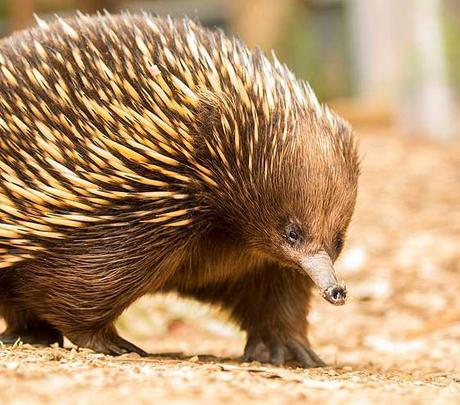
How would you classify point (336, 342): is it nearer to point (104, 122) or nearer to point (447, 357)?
point (447, 357)

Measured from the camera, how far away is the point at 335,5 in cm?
2209

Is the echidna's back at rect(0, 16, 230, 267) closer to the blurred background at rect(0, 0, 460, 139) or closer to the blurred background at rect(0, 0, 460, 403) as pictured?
the blurred background at rect(0, 0, 460, 403)

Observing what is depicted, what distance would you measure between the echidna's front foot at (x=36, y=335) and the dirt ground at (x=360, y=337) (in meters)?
0.63

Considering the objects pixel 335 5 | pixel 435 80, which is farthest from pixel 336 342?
pixel 335 5

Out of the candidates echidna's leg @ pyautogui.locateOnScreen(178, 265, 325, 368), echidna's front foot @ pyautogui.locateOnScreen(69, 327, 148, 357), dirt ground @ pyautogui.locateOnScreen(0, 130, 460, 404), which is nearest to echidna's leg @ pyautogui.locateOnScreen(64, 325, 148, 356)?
echidna's front foot @ pyautogui.locateOnScreen(69, 327, 148, 357)

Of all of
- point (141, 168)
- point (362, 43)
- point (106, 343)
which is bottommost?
point (106, 343)

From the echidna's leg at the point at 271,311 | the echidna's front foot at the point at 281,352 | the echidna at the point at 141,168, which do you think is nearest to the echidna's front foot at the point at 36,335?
the echidna at the point at 141,168

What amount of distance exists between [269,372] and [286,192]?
965 mm

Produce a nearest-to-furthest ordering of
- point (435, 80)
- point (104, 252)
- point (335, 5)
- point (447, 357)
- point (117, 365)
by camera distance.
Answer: point (117, 365)
point (104, 252)
point (447, 357)
point (435, 80)
point (335, 5)

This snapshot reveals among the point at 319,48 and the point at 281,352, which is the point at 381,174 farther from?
the point at 319,48

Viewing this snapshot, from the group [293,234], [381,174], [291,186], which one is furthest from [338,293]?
[381,174]

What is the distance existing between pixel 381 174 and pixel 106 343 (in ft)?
26.9

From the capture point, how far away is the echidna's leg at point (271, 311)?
5.55m

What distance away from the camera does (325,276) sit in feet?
14.6
